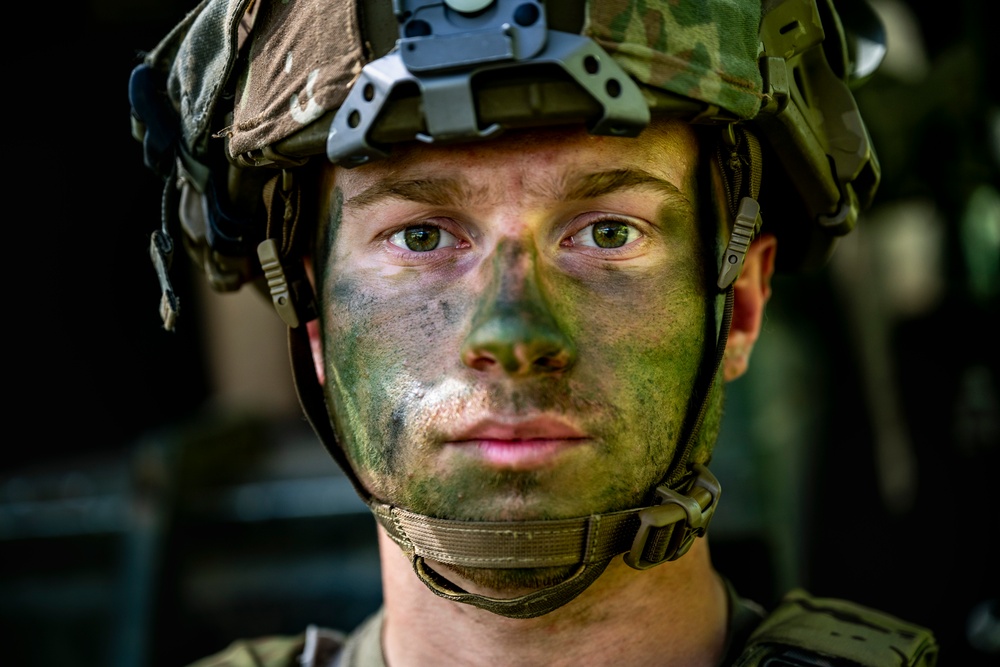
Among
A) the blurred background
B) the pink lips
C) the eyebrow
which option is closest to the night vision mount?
the eyebrow

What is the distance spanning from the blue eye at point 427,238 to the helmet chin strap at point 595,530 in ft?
1.82

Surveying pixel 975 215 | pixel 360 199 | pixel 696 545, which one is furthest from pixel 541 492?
pixel 975 215

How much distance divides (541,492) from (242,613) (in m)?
3.34

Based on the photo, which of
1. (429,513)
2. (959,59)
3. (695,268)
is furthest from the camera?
(959,59)

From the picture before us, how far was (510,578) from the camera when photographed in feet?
7.01

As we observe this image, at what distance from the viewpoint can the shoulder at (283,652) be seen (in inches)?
111

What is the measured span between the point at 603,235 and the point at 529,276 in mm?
221

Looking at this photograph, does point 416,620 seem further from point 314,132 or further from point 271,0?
point 271,0

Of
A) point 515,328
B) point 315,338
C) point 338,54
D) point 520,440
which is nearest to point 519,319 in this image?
point 515,328

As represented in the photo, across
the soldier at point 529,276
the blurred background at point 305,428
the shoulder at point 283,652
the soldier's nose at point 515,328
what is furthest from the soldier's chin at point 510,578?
the blurred background at point 305,428

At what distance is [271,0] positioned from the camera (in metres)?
2.41

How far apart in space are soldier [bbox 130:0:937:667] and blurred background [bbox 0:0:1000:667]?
257cm

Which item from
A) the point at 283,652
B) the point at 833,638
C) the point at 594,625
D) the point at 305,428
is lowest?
the point at 305,428

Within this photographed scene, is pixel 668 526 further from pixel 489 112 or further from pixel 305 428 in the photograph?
pixel 305 428
